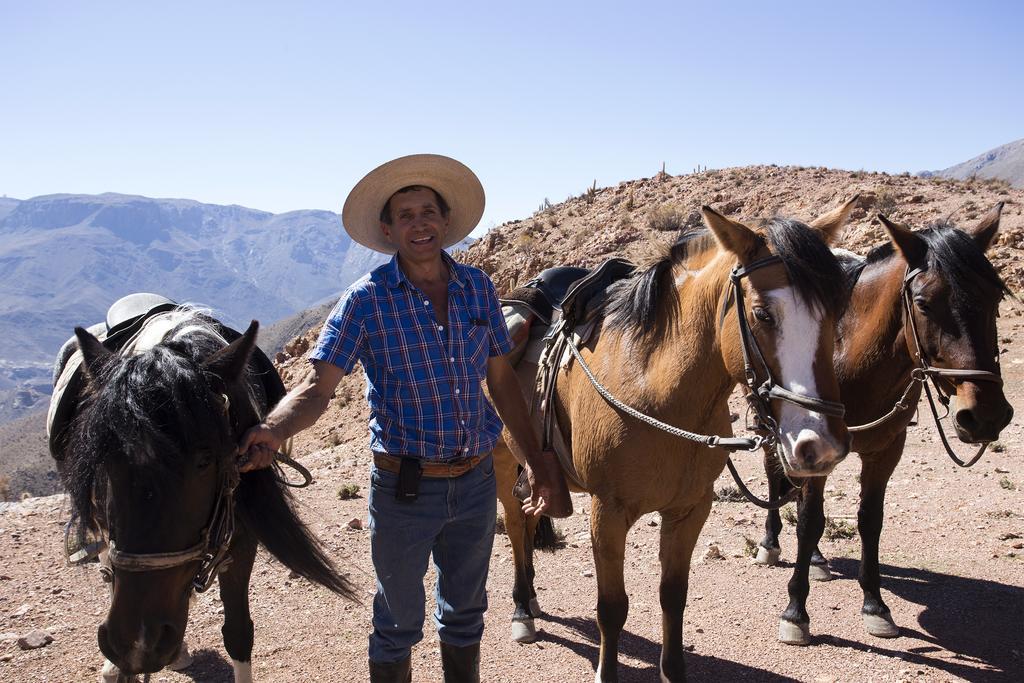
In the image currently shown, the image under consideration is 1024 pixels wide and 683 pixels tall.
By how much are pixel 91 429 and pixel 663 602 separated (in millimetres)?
2764

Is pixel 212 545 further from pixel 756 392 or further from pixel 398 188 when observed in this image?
pixel 756 392

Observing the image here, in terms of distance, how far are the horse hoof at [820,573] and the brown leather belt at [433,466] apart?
3.90 m

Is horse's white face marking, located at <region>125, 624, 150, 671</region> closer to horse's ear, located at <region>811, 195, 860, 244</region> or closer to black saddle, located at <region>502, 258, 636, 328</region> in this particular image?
black saddle, located at <region>502, 258, 636, 328</region>

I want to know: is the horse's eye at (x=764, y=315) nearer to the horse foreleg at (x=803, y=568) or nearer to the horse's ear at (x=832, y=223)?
the horse's ear at (x=832, y=223)

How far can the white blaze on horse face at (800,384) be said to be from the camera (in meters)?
2.43

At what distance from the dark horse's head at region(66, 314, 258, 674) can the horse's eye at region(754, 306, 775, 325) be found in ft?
5.96

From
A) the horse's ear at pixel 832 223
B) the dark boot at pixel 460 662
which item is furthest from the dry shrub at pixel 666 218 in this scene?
the dark boot at pixel 460 662

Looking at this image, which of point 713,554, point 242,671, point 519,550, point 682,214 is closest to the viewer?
point 242,671

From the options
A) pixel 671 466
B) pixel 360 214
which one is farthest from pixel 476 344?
pixel 671 466

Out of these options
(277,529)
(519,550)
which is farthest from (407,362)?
(519,550)

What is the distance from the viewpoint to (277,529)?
320cm

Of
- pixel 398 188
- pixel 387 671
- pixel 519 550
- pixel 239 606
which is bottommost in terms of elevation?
pixel 519 550

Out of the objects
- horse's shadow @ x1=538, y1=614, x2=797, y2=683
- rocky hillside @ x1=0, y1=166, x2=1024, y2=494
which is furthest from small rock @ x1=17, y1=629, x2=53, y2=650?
rocky hillside @ x1=0, y1=166, x2=1024, y2=494

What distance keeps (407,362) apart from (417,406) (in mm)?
171
